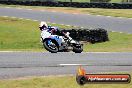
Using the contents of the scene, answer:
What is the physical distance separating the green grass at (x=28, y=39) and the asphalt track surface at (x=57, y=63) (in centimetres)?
374

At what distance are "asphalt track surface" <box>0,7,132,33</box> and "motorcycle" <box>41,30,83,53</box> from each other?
44.4 feet

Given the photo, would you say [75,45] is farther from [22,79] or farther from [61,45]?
[22,79]

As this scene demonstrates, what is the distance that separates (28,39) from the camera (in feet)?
80.1

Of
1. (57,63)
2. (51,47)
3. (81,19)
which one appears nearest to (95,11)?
(81,19)

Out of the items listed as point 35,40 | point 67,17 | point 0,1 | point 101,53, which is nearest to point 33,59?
point 101,53

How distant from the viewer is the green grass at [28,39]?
21641mm

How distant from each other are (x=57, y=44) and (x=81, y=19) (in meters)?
19.8

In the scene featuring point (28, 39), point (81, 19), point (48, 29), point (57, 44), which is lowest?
point (81, 19)

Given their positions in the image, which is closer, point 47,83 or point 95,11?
point 47,83

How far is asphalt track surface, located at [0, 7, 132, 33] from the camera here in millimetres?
31703

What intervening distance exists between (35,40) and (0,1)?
24.9m

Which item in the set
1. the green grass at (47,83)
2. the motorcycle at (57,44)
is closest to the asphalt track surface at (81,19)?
the motorcycle at (57,44)

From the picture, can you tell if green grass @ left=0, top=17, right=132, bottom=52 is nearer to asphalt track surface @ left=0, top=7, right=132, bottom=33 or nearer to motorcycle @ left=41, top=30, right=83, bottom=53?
asphalt track surface @ left=0, top=7, right=132, bottom=33

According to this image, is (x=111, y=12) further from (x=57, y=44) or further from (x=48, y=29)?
(x=48, y=29)
